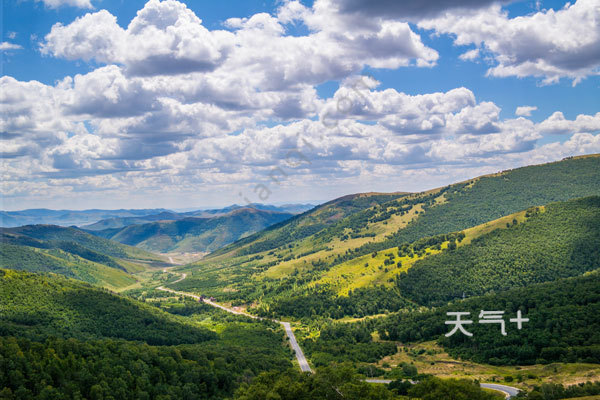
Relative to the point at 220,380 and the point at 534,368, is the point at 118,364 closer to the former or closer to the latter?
the point at 220,380

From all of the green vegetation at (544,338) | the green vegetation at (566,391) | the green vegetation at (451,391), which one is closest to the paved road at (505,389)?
the green vegetation at (566,391)

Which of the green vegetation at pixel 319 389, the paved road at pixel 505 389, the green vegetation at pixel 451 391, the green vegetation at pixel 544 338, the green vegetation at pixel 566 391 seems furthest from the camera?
the green vegetation at pixel 544 338

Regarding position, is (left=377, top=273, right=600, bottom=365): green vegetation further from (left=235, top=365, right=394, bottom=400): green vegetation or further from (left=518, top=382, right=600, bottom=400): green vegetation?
(left=235, top=365, right=394, bottom=400): green vegetation

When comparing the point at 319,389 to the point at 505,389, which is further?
the point at 505,389

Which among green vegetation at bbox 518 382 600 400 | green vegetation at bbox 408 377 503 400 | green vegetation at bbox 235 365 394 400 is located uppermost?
green vegetation at bbox 235 365 394 400

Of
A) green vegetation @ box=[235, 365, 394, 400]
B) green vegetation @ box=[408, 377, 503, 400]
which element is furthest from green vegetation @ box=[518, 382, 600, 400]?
green vegetation @ box=[235, 365, 394, 400]

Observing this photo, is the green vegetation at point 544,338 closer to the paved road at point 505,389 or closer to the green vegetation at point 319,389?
the paved road at point 505,389

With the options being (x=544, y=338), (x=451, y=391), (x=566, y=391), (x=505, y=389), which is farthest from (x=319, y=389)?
(x=544, y=338)

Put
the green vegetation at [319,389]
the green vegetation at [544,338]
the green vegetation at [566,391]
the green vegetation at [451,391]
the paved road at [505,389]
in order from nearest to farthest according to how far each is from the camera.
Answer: the green vegetation at [451,391] → the green vegetation at [319,389] → the green vegetation at [566,391] → the paved road at [505,389] → the green vegetation at [544,338]

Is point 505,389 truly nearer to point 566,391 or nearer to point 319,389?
point 566,391

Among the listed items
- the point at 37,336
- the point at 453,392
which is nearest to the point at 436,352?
the point at 453,392

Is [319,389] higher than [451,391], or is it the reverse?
[319,389]
